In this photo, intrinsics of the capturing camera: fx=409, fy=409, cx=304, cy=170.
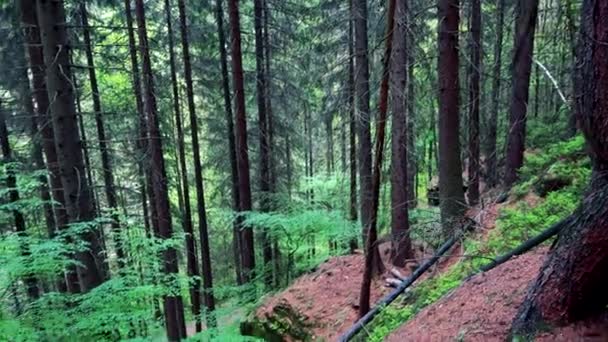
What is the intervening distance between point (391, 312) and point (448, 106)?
10.8 ft

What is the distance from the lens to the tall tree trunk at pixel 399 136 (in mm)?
6859

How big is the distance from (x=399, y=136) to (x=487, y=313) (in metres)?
4.34

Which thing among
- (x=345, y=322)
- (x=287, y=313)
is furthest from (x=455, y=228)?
(x=287, y=313)

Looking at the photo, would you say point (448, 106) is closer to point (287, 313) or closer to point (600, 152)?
point (600, 152)

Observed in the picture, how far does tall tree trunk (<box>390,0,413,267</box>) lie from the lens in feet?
22.5

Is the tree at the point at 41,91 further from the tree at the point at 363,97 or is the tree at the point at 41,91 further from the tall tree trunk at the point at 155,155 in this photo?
the tree at the point at 363,97

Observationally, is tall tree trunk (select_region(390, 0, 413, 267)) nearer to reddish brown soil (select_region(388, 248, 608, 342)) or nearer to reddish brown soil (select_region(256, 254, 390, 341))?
reddish brown soil (select_region(256, 254, 390, 341))

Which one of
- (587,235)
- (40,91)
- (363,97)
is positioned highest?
(40,91)

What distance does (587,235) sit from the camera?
252 cm

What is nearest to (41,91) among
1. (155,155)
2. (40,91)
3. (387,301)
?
(40,91)

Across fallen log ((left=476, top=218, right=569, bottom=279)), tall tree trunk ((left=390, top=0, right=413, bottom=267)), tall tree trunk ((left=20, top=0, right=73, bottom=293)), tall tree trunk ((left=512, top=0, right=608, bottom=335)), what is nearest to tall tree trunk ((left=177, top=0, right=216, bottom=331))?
tall tree trunk ((left=20, top=0, right=73, bottom=293))

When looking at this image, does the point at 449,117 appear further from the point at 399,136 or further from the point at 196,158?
the point at 196,158

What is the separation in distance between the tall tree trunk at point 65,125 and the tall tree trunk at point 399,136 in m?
4.53

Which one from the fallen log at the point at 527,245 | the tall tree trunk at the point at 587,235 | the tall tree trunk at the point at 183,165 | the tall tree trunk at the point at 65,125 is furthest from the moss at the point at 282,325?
the tall tree trunk at the point at 587,235
